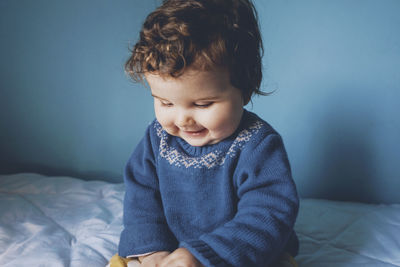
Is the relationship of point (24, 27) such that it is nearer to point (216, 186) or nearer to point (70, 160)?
point (70, 160)

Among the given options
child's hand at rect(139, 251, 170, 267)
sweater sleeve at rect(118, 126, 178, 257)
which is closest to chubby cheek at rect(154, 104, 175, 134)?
sweater sleeve at rect(118, 126, 178, 257)

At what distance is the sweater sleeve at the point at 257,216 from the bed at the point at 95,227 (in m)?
0.22

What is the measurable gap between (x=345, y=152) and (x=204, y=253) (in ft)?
2.46

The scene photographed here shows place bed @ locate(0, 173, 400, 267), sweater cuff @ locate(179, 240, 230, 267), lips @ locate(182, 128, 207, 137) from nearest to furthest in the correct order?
sweater cuff @ locate(179, 240, 230, 267), lips @ locate(182, 128, 207, 137), bed @ locate(0, 173, 400, 267)

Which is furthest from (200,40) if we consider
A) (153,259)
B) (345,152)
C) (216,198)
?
(345,152)

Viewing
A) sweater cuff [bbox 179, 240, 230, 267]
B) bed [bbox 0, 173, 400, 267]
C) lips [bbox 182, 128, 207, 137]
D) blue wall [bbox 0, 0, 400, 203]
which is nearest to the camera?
sweater cuff [bbox 179, 240, 230, 267]

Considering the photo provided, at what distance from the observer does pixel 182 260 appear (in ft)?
2.00

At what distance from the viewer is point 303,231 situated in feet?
3.21

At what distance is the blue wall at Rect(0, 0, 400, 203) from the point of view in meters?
1.08

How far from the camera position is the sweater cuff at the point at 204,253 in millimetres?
593

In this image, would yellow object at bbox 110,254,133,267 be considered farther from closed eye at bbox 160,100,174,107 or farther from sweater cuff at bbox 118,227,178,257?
closed eye at bbox 160,100,174,107

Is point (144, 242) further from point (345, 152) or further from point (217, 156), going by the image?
point (345, 152)

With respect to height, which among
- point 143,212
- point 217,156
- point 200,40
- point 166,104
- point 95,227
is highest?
point 200,40

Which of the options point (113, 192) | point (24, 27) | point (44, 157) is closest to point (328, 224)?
point (113, 192)
